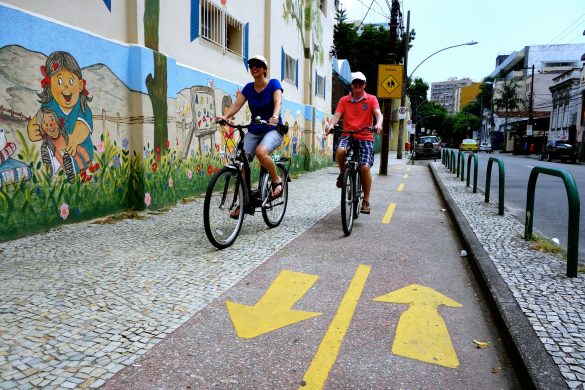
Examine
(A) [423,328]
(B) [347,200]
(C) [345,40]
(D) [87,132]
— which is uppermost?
(C) [345,40]

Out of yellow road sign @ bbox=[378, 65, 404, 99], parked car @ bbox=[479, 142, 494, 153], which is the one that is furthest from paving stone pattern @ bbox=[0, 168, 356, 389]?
parked car @ bbox=[479, 142, 494, 153]

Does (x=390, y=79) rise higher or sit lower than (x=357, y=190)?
higher

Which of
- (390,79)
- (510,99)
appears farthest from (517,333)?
(510,99)

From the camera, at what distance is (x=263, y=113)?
19.0 feet

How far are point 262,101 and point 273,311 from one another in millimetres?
2988

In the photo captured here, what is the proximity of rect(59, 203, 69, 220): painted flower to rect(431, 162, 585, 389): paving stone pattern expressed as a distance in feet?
15.4

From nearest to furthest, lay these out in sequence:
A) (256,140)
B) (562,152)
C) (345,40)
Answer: (256,140)
(562,152)
(345,40)

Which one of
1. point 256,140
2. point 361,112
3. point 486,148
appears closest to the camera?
point 256,140

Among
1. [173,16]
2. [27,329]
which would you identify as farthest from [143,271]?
[173,16]

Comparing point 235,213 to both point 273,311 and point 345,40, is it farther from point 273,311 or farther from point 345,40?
point 345,40

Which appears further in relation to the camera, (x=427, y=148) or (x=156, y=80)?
(x=427, y=148)

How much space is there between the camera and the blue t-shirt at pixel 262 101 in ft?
18.3

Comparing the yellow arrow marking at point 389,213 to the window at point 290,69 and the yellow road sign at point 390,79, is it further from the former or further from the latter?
the yellow road sign at point 390,79

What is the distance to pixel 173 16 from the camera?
Answer: 25.0 feet
